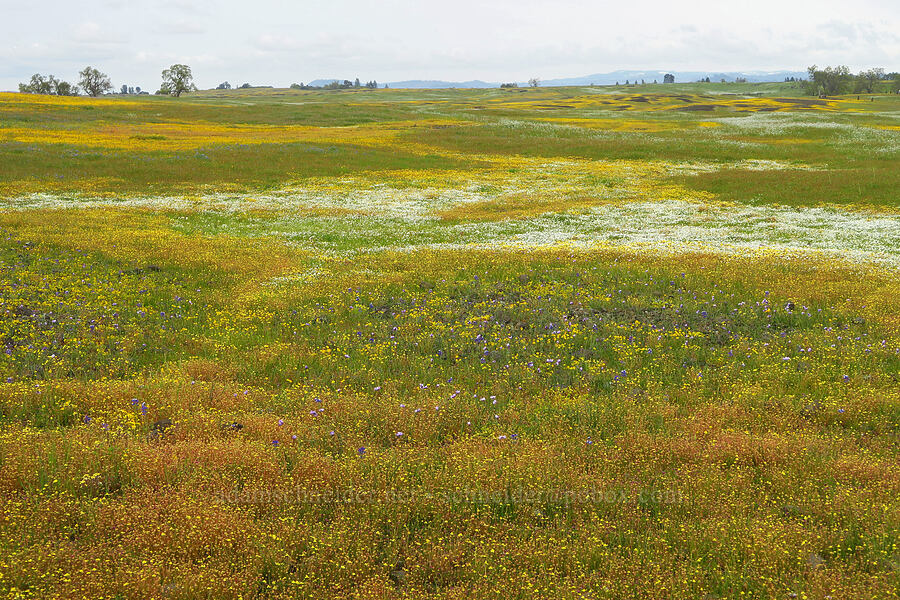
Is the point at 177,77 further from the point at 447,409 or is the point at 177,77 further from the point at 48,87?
the point at 447,409

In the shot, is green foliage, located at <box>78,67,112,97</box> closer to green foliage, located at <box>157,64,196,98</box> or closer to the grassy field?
green foliage, located at <box>157,64,196,98</box>

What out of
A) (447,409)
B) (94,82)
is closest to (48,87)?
(94,82)

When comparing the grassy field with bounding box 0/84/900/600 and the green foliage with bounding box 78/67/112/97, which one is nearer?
the grassy field with bounding box 0/84/900/600

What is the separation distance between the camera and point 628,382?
9875mm

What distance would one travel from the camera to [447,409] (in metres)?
8.77

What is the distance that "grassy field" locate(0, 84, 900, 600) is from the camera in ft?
17.9

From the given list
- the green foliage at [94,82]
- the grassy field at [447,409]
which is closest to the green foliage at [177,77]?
the green foliage at [94,82]

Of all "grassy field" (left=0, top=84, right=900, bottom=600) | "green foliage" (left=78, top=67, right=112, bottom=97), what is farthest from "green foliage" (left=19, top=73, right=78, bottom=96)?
"grassy field" (left=0, top=84, right=900, bottom=600)

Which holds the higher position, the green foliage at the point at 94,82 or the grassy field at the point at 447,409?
the green foliage at the point at 94,82

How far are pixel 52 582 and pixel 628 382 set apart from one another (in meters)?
8.18

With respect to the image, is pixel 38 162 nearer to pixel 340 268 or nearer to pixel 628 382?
pixel 340 268

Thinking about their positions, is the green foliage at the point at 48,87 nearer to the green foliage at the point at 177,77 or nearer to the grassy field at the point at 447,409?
the green foliage at the point at 177,77

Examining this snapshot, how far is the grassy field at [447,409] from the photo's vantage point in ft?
17.9

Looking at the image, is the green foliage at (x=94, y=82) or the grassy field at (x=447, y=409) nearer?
the grassy field at (x=447, y=409)
